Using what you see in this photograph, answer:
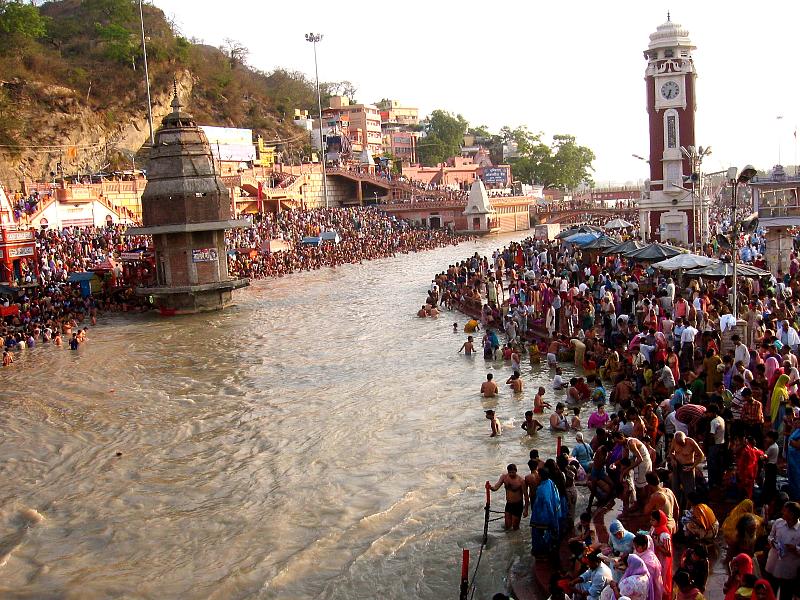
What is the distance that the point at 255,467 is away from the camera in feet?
41.0

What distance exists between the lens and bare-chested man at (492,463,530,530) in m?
9.07

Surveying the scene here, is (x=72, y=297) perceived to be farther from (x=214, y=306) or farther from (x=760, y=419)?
(x=760, y=419)

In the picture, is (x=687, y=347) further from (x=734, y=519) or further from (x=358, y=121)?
(x=358, y=121)

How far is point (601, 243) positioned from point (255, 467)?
1646cm

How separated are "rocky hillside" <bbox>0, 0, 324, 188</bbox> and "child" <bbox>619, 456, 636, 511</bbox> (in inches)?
1775

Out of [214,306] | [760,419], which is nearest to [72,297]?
[214,306]

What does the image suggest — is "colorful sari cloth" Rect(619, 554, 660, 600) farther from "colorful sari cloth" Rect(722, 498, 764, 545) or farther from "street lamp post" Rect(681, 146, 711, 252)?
"street lamp post" Rect(681, 146, 711, 252)

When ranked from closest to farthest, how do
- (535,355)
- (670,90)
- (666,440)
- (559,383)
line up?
1. (666,440)
2. (559,383)
3. (535,355)
4. (670,90)

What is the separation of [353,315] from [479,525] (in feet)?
59.3

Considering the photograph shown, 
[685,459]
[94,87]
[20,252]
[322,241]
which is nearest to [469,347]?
[685,459]

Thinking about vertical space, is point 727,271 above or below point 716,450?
above

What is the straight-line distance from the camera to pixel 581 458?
980 cm

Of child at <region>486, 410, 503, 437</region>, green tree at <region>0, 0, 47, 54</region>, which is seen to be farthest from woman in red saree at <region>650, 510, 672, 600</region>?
green tree at <region>0, 0, 47, 54</region>

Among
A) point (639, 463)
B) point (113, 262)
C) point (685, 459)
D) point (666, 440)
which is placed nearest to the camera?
point (685, 459)
